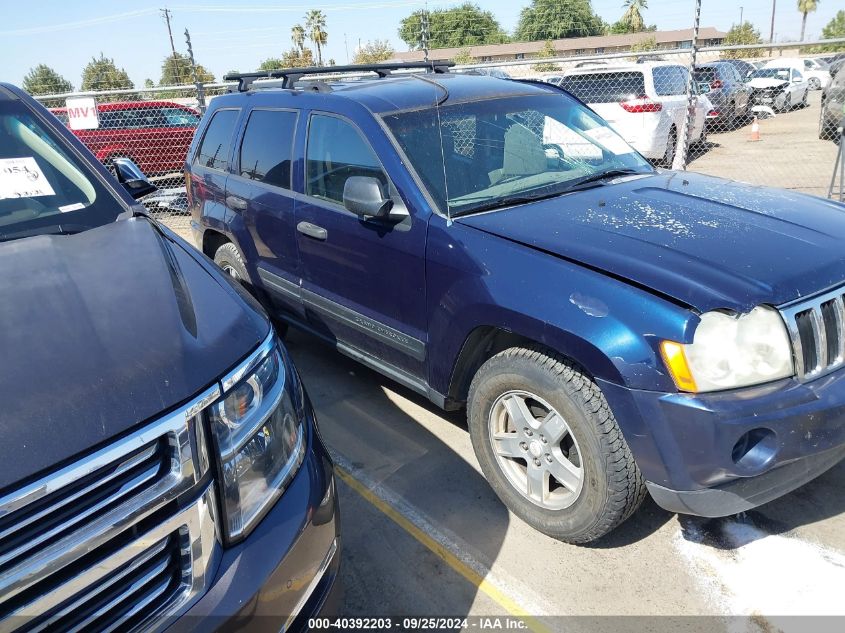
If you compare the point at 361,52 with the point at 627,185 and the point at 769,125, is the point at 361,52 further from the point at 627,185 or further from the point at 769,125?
the point at 627,185

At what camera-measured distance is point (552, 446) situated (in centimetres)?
258

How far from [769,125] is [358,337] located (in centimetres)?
1860

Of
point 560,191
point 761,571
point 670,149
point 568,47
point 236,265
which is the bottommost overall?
point 761,571

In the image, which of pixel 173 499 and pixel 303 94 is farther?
pixel 303 94

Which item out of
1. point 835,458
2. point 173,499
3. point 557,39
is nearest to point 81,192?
point 173,499

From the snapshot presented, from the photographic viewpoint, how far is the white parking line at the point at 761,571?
2316 mm

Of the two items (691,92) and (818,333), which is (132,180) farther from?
(691,92)

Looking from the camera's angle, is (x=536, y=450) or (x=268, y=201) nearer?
(x=536, y=450)

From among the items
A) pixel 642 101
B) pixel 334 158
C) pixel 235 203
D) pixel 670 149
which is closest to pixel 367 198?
pixel 334 158

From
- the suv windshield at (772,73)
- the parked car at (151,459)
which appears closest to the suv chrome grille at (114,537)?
the parked car at (151,459)

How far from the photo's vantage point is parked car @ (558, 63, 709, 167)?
1059 cm

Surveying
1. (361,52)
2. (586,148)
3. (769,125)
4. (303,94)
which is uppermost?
(361,52)

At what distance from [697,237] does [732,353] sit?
59 cm

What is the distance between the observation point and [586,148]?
360 centimetres
